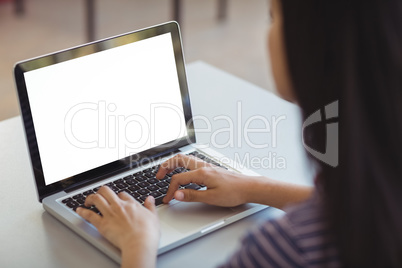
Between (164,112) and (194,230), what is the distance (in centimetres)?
28

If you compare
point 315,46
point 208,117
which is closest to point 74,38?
point 208,117

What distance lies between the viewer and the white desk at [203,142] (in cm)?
93

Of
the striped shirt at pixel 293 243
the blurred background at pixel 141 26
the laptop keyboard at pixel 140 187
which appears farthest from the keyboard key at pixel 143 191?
the blurred background at pixel 141 26

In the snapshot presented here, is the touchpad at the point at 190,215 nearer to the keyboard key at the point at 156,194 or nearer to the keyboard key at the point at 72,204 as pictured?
the keyboard key at the point at 156,194

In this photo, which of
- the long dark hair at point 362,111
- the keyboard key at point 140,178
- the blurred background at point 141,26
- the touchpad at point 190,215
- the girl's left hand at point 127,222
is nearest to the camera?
the long dark hair at point 362,111

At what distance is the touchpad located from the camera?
38.7 inches

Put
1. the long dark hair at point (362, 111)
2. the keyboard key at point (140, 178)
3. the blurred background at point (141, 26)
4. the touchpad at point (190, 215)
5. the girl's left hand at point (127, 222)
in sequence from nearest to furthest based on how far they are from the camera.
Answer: the long dark hair at point (362, 111), the girl's left hand at point (127, 222), the touchpad at point (190, 215), the keyboard key at point (140, 178), the blurred background at point (141, 26)

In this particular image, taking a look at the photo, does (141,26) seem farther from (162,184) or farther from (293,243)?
(293,243)

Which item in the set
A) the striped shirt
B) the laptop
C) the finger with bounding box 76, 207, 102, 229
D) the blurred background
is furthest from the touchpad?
the blurred background

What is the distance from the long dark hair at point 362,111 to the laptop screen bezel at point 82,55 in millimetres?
475

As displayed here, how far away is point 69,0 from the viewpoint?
387 cm

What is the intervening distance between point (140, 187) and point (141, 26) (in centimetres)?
257

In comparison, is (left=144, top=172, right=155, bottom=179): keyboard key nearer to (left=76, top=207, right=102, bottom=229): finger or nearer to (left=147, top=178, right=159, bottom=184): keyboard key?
(left=147, top=178, right=159, bottom=184): keyboard key

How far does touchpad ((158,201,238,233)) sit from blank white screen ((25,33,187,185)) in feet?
0.54
